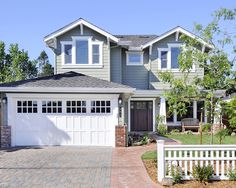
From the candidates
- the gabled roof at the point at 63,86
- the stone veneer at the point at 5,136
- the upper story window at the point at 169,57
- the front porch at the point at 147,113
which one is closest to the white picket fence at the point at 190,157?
the gabled roof at the point at 63,86

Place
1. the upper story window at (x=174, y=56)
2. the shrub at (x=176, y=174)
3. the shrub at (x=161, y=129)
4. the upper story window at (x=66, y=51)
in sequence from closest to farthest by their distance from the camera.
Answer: the shrub at (x=176, y=174) < the upper story window at (x=66, y=51) < the shrub at (x=161, y=129) < the upper story window at (x=174, y=56)

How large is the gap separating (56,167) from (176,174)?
14.0 feet

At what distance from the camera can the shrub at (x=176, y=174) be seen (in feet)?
29.9

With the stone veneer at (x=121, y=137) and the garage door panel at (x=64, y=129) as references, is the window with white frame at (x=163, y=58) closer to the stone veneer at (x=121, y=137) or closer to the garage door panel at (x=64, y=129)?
the garage door panel at (x=64, y=129)

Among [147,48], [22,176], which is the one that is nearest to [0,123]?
[22,176]

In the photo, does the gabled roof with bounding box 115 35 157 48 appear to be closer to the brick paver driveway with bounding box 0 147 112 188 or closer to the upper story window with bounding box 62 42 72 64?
the upper story window with bounding box 62 42 72 64

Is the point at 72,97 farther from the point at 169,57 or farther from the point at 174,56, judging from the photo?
the point at 174,56

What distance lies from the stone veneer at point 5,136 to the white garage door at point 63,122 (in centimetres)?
35

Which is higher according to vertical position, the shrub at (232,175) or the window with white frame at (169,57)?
the window with white frame at (169,57)

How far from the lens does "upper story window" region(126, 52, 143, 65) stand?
24.6 metres

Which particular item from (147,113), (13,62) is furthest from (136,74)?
(13,62)

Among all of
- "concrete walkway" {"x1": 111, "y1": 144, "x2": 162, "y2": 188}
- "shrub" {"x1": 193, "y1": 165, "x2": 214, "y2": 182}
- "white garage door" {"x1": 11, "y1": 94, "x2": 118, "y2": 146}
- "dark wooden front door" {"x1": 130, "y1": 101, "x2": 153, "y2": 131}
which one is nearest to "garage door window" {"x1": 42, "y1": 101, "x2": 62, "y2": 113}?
"white garage door" {"x1": 11, "y1": 94, "x2": 118, "y2": 146}

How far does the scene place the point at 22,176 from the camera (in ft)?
32.5

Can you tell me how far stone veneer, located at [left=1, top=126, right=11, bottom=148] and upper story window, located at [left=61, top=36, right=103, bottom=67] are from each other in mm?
6674
